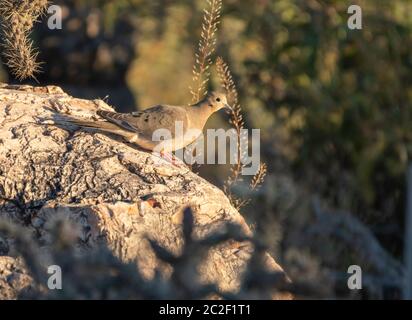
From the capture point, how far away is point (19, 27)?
649cm

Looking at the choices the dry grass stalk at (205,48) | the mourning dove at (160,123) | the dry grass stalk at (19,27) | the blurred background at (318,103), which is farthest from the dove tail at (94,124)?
the blurred background at (318,103)

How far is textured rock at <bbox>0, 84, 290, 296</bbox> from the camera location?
5215mm

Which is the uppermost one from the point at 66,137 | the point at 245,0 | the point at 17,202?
the point at 245,0

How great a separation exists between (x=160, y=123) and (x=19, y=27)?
43.3 inches

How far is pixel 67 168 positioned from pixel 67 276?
2.37 m

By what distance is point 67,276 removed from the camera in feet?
11.1

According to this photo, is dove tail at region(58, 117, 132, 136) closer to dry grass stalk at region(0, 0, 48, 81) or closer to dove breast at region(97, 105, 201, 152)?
dove breast at region(97, 105, 201, 152)

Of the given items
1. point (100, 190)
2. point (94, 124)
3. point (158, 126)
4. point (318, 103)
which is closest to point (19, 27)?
point (94, 124)

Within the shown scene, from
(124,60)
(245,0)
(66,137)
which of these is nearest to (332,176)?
(245,0)

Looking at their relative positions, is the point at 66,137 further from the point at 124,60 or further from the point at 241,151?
the point at 124,60

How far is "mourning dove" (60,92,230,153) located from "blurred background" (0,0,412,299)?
216 cm

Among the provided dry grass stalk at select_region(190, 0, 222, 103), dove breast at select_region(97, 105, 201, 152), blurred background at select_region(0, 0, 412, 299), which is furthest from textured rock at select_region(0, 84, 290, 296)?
blurred background at select_region(0, 0, 412, 299)

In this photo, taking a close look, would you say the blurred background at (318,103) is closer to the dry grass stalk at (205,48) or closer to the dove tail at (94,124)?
the dry grass stalk at (205,48)

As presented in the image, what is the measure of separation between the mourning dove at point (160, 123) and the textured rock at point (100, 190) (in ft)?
0.32
